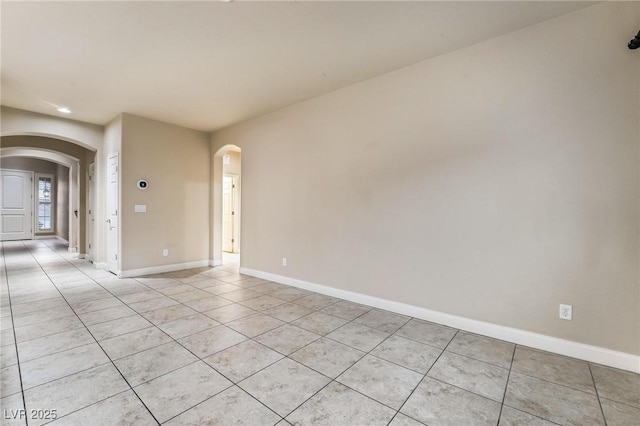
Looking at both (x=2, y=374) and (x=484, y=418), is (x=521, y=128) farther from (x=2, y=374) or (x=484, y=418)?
(x=2, y=374)

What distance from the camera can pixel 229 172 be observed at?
24.6ft

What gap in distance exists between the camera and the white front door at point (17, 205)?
363 inches

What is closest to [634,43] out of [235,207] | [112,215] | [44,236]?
→ [112,215]

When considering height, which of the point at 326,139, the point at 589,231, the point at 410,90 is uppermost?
the point at 410,90

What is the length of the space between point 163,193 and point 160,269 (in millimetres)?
1431

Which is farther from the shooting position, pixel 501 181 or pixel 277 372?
pixel 501 181

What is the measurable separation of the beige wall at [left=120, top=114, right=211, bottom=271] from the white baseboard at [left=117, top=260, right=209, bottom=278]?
58 millimetres

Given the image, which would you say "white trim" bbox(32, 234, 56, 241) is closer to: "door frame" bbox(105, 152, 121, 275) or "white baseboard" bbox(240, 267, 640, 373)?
"door frame" bbox(105, 152, 121, 275)

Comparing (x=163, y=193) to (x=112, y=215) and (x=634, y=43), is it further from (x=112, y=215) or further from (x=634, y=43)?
(x=634, y=43)

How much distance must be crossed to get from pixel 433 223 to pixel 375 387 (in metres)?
1.74

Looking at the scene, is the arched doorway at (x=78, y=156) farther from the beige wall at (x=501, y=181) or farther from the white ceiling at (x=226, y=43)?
the beige wall at (x=501, y=181)

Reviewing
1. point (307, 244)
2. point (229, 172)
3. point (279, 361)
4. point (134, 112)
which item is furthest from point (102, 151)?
point (279, 361)

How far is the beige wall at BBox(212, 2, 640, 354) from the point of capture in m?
2.14

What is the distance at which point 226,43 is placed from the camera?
268cm
